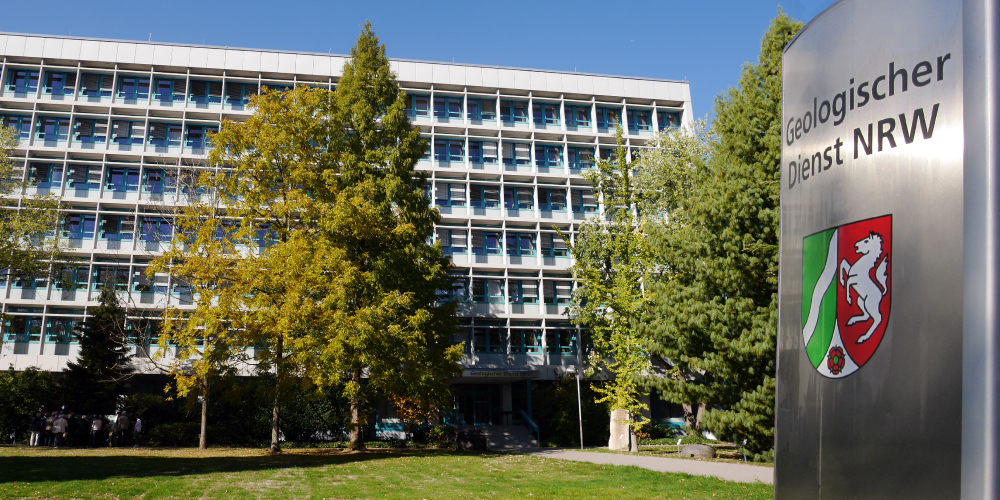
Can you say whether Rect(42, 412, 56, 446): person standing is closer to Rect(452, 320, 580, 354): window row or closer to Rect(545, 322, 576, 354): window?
Rect(452, 320, 580, 354): window row

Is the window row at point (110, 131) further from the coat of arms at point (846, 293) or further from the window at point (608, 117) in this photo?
the coat of arms at point (846, 293)

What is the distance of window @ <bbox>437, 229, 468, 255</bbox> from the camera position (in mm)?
44250

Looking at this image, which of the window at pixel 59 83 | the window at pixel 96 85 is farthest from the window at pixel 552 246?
the window at pixel 59 83

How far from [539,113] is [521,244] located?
917cm

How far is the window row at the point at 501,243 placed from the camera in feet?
146

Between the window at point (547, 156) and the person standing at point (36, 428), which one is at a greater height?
the window at point (547, 156)

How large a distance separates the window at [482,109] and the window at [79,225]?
23.5 metres

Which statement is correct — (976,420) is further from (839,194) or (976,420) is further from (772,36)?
(772,36)

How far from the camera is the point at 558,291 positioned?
45000 millimetres

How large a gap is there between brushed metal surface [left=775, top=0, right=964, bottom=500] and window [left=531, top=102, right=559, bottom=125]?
45.4m

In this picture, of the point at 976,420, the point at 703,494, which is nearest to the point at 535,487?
the point at 703,494

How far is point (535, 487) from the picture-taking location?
43.1 ft

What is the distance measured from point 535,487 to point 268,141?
1399 cm

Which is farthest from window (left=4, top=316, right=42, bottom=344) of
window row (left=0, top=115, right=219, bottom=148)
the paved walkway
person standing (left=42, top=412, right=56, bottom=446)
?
the paved walkway
